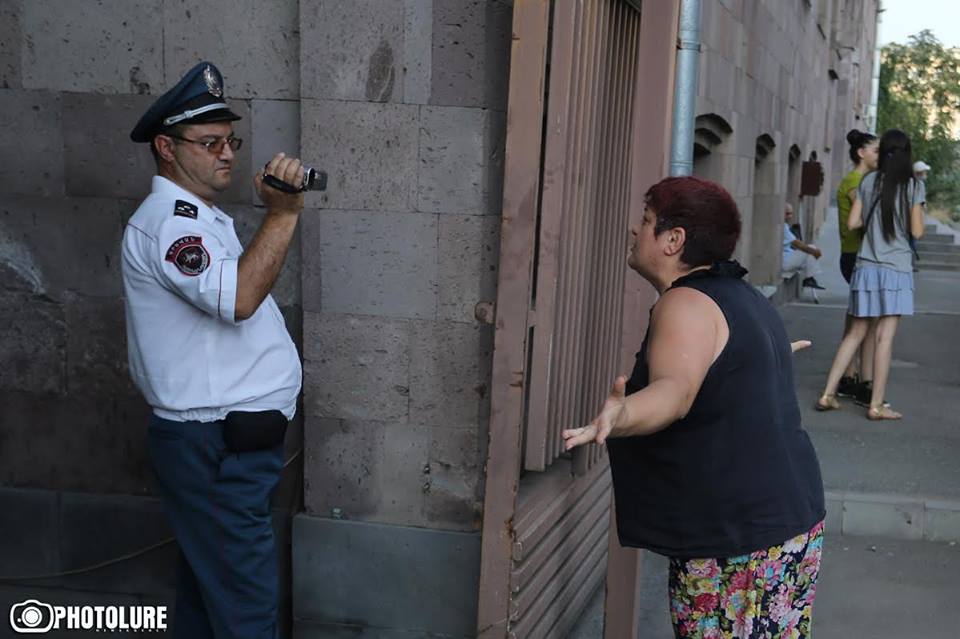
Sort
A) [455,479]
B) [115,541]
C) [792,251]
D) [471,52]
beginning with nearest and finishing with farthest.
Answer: [471,52] → [455,479] → [115,541] → [792,251]

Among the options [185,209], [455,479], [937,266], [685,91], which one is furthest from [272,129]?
[937,266]

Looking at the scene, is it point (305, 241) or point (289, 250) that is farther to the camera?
point (289, 250)

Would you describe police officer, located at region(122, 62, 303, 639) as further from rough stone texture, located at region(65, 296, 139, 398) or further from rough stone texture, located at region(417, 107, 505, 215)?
rough stone texture, located at region(65, 296, 139, 398)

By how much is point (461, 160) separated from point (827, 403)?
15.8ft

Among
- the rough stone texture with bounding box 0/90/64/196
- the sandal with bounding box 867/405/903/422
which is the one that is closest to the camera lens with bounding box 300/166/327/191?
the rough stone texture with bounding box 0/90/64/196

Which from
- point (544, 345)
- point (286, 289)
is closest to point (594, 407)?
point (544, 345)

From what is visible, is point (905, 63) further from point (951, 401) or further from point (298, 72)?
point (298, 72)

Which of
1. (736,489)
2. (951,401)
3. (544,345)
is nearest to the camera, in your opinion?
(736,489)

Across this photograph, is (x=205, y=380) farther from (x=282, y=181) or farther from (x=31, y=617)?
(x=31, y=617)

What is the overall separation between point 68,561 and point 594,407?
2.13 metres

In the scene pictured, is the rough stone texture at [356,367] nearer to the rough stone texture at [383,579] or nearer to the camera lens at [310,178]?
the rough stone texture at [383,579]

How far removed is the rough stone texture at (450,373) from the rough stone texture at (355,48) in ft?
2.67

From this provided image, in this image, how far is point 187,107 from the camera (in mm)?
3381

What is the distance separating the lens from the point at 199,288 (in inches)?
126
